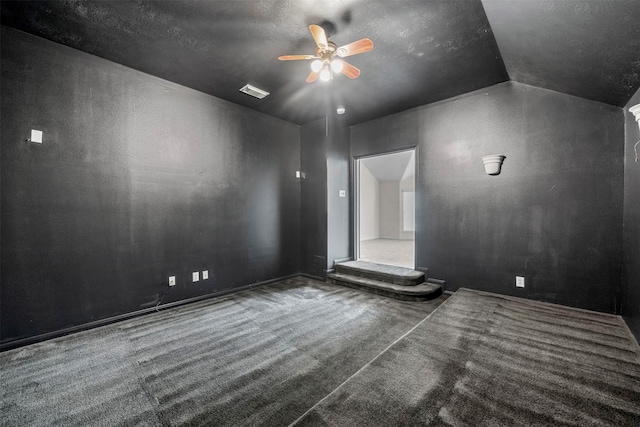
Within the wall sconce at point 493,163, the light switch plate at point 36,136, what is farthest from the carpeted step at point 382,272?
the light switch plate at point 36,136

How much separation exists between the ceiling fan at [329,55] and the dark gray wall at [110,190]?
6.28 feet

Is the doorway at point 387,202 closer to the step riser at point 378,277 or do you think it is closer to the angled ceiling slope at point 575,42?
the step riser at point 378,277

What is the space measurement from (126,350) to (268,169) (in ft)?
10.4

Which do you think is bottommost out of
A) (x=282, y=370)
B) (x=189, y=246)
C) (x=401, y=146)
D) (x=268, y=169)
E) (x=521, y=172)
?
(x=282, y=370)

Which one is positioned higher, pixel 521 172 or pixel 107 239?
pixel 521 172

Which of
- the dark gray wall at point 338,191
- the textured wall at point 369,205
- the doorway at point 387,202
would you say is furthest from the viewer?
the textured wall at point 369,205

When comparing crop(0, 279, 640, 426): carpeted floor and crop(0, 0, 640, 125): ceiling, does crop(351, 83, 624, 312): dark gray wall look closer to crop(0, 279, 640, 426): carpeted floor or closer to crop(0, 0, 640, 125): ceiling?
crop(0, 0, 640, 125): ceiling

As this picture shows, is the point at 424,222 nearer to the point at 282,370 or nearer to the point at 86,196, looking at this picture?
the point at 282,370

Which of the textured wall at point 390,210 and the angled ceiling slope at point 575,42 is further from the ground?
the angled ceiling slope at point 575,42

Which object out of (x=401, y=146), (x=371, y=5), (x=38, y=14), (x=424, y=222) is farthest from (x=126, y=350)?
(x=401, y=146)

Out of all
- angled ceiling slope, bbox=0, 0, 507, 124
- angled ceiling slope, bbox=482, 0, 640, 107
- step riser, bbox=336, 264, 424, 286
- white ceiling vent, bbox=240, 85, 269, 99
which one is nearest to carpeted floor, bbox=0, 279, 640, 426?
step riser, bbox=336, 264, 424, 286

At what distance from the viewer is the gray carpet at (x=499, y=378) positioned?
1.50m

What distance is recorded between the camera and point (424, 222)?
4215 mm

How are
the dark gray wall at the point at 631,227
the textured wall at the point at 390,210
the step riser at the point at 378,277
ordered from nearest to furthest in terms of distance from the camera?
the dark gray wall at the point at 631,227, the step riser at the point at 378,277, the textured wall at the point at 390,210
